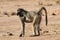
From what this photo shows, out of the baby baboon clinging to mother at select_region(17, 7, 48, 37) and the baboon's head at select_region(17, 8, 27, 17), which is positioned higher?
the baboon's head at select_region(17, 8, 27, 17)

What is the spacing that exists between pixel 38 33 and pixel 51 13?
968cm

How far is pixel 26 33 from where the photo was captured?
15281 mm

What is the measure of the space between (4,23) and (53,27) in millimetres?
3685

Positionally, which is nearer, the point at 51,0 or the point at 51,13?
the point at 51,13

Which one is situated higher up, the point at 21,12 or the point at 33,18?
the point at 21,12

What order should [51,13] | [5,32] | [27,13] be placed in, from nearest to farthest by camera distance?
[27,13]
[5,32]
[51,13]

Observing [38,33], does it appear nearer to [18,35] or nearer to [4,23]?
[18,35]

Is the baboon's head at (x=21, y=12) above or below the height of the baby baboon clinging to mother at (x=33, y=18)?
above

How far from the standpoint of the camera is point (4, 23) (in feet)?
63.3

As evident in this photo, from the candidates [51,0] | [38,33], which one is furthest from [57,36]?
[51,0]

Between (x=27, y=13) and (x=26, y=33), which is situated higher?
(x=27, y=13)

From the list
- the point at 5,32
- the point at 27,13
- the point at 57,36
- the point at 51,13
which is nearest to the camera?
the point at 57,36

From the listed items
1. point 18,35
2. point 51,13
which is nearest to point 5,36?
point 18,35

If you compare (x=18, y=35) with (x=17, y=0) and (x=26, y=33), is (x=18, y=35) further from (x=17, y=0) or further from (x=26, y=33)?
(x=17, y=0)
